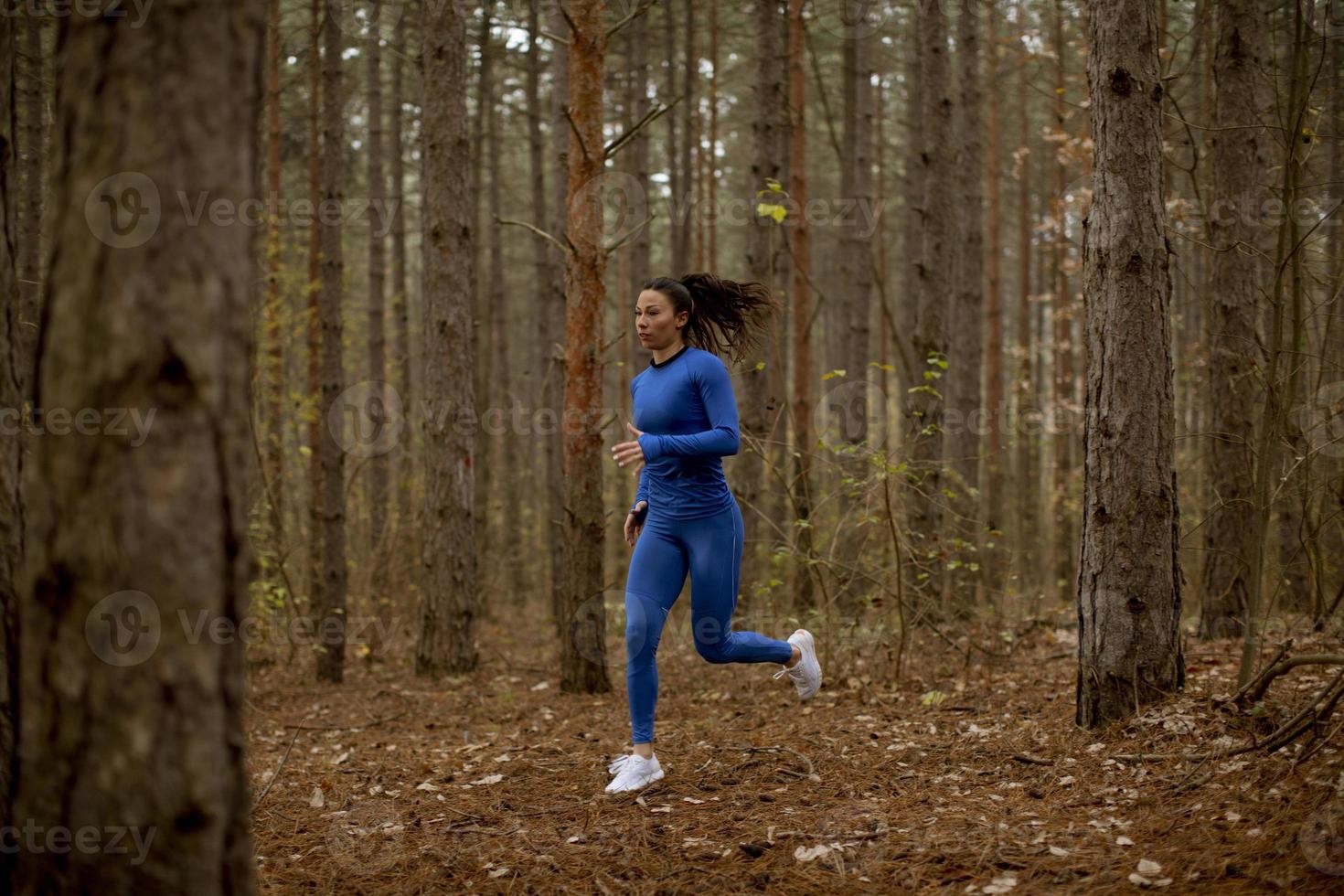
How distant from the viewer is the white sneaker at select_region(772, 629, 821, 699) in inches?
207

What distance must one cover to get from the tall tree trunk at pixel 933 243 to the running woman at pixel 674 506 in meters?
3.89

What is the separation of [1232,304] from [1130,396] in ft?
10.8

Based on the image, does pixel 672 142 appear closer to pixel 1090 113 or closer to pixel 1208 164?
pixel 1208 164

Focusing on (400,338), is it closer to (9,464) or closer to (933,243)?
(933,243)

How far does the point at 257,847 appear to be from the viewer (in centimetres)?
405

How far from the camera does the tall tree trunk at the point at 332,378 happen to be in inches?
363

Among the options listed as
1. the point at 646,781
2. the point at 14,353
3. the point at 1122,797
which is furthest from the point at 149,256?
the point at 1122,797

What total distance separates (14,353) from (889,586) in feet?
19.8
